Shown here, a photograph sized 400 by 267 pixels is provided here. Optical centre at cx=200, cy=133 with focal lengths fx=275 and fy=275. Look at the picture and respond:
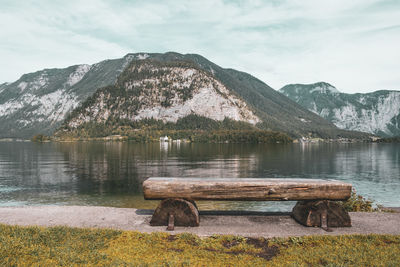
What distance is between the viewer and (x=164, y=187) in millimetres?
12297

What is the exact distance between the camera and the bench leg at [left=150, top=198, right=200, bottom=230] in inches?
496

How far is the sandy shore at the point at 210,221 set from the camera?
12.1 m

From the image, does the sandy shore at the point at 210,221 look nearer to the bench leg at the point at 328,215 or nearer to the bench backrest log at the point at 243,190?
the bench leg at the point at 328,215

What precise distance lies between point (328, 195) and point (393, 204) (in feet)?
106

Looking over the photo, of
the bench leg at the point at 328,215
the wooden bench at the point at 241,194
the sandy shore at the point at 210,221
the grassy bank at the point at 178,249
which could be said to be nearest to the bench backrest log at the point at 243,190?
the wooden bench at the point at 241,194

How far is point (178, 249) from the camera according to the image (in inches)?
390

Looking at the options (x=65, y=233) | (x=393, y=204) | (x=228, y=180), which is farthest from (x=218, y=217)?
(x=393, y=204)

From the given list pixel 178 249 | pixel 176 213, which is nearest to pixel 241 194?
pixel 176 213

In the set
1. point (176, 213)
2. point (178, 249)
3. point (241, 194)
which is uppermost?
point (241, 194)

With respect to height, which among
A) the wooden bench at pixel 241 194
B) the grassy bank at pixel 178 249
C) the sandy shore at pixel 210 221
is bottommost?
the sandy shore at pixel 210 221

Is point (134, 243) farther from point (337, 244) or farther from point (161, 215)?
point (337, 244)

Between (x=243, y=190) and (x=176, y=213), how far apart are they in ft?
10.7

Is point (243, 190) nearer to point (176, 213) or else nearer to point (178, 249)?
point (176, 213)

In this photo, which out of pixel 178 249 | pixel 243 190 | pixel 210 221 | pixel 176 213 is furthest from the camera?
pixel 210 221
